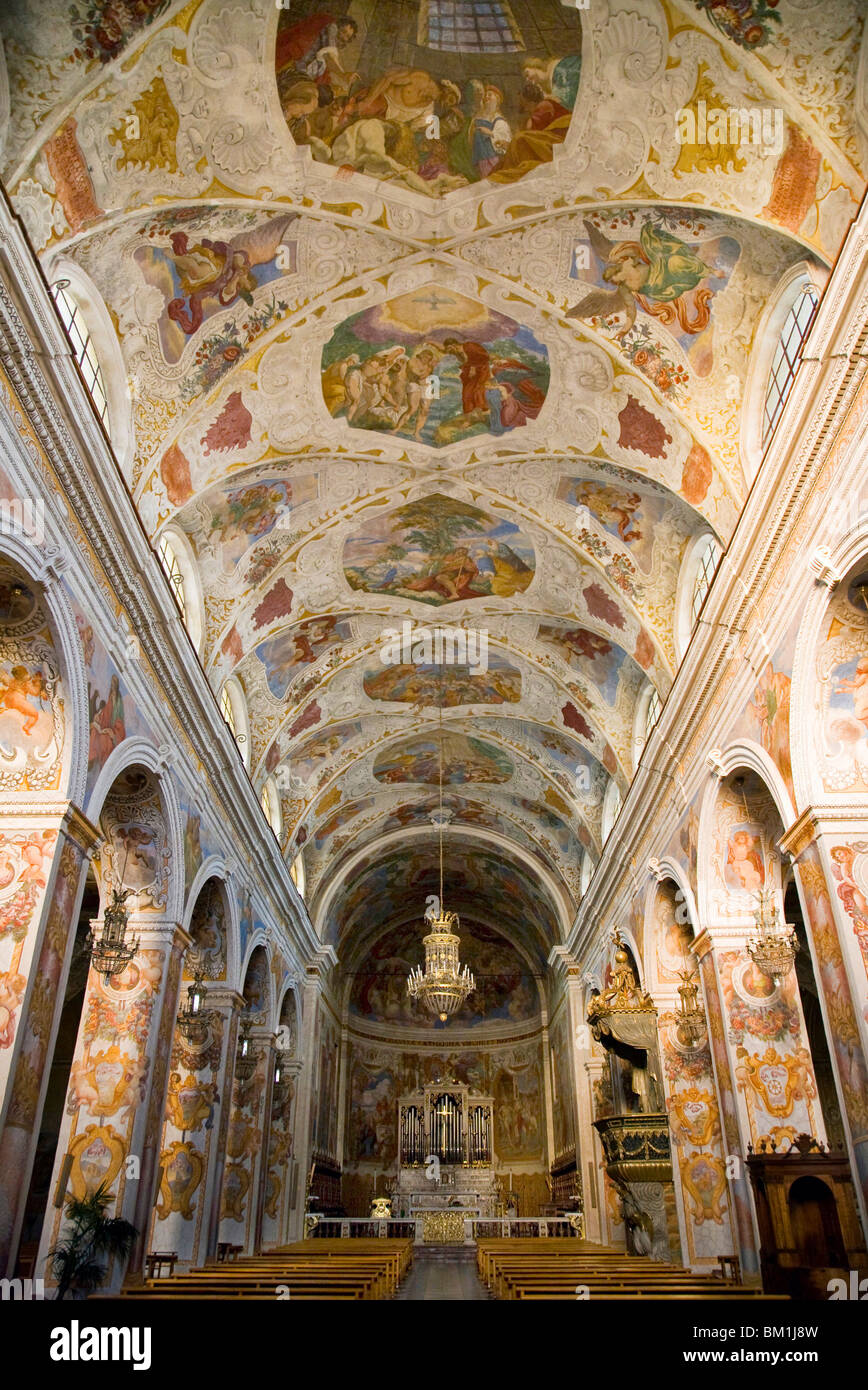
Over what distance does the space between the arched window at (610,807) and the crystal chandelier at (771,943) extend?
24.2 ft

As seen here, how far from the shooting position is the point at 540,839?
2714 cm

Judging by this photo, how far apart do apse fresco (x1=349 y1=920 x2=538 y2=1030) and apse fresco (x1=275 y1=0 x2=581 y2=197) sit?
2951cm

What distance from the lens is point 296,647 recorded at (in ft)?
61.4

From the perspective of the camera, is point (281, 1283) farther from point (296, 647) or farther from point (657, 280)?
point (296, 647)

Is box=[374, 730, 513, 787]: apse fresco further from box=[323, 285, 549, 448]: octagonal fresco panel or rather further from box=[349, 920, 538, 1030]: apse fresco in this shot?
box=[349, 920, 538, 1030]: apse fresco

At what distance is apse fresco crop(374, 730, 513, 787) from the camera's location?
24.3 m

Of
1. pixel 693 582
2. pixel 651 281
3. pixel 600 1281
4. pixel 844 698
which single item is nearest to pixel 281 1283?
pixel 600 1281

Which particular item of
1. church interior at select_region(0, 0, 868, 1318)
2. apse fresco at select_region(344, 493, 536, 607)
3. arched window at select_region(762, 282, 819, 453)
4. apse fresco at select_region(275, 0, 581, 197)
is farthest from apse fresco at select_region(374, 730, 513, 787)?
apse fresco at select_region(275, 0, 581, 197)

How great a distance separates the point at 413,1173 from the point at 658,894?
66.7 ft

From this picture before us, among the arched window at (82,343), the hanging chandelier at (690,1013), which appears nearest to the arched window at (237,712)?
the arched window at (82,343)

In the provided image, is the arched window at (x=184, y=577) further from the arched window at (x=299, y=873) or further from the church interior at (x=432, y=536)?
the arched window at (x=299, y=873)

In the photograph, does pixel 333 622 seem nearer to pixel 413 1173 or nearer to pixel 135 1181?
pixel 135 1181

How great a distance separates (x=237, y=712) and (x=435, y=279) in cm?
927

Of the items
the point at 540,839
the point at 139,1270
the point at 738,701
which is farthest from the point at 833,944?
the point at 540,839
